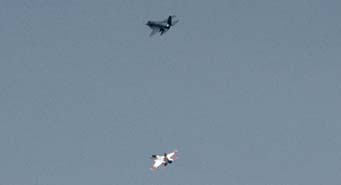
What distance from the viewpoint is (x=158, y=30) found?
17888 cm

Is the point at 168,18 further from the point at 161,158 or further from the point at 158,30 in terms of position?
the point at 161,158

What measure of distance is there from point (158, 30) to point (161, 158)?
156 feet

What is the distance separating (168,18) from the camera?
177 metres

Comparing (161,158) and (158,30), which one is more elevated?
(158,30)

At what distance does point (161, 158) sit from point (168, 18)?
170ft

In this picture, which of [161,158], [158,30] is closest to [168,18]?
[158,30]

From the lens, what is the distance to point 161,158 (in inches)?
7200

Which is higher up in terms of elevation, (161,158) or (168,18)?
(168,18)
